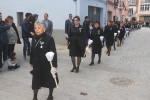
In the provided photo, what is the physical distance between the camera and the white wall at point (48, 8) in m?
11.5

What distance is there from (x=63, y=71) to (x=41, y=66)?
254cm

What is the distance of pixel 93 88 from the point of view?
4.86 meters

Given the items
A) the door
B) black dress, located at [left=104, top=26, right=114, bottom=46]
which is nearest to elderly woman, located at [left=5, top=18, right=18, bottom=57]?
black dress, located at [left=104, top=26, right=114, bottom=46]

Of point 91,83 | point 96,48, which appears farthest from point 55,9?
point 91,83

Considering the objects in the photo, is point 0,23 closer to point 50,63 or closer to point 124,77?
point 50,63

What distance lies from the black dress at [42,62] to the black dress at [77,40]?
85.9 inches

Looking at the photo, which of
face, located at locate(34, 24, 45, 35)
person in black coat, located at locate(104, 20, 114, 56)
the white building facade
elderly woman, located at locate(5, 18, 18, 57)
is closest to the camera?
face, located at locate(34, 24, 45, 35)

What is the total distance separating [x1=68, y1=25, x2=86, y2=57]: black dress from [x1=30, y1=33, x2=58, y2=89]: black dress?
2.18 meters

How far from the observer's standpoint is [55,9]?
11891 millimetres

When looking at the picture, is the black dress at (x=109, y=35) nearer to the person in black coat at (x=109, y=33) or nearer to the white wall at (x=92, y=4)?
the person in black coat at (x=109, y=33)

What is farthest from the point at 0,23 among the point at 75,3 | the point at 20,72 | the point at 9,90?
the point at 75,3

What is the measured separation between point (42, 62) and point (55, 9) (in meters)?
8.63

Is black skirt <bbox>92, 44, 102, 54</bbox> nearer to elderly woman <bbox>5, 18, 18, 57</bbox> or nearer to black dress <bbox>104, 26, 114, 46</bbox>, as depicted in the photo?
black dress <bbox>104, 26, 114, 46</bbox>

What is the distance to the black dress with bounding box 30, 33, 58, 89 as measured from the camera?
3709 mm
